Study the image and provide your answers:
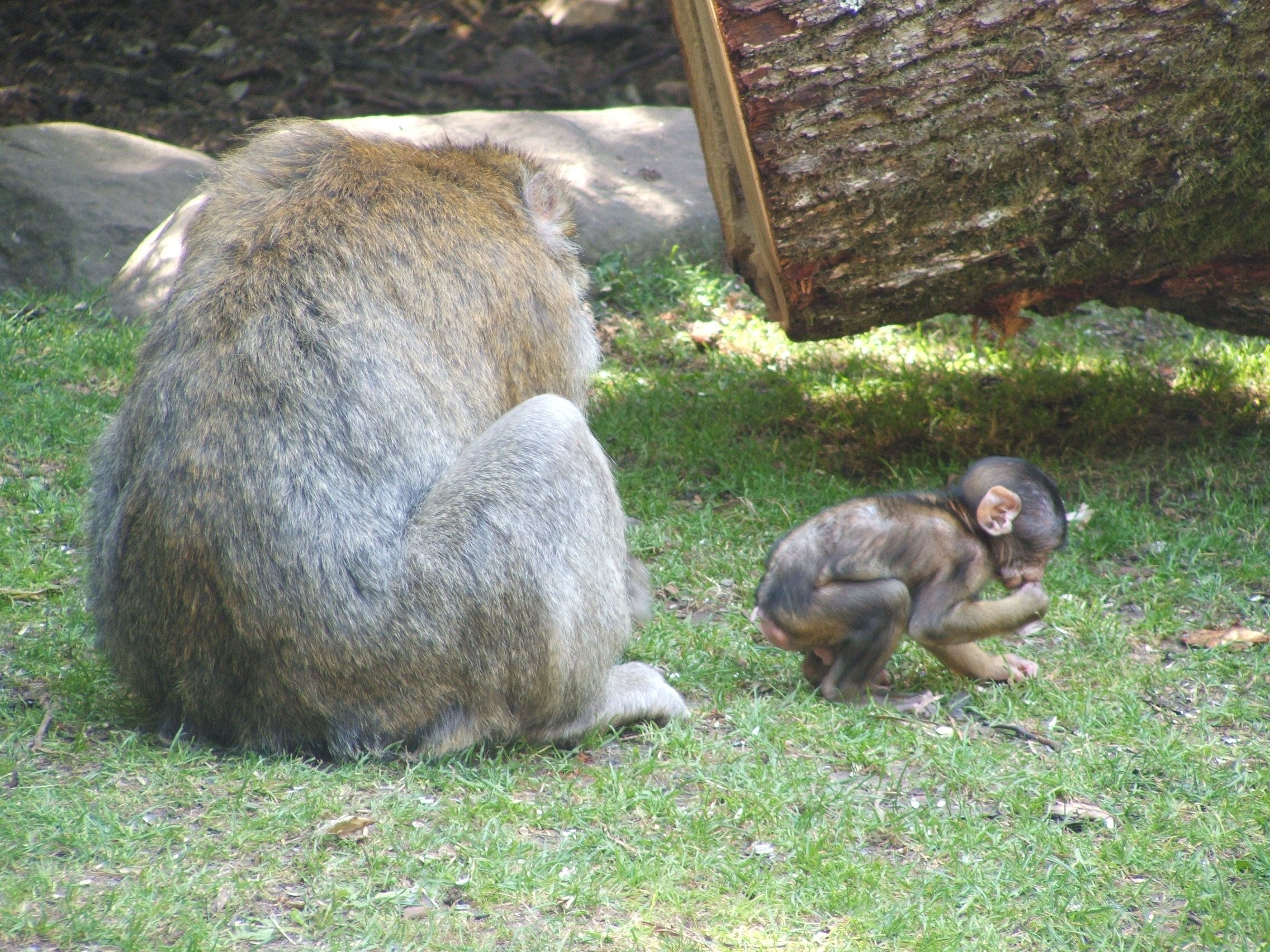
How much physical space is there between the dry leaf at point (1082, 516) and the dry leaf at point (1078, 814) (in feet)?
5.85

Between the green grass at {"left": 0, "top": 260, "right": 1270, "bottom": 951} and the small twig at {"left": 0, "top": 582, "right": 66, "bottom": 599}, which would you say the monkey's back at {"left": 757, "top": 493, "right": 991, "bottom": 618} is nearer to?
the green grass at {"left": 0, "top": 260, "right": 1270, "bottom": 951}

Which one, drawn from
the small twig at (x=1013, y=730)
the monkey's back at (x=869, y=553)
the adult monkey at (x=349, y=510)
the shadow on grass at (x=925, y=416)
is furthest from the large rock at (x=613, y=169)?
the small twig at (x=1013, y=730)

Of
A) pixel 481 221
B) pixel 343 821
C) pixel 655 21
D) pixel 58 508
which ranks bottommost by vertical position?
pixel 343 821

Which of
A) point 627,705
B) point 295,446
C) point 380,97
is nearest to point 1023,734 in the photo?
point 627,705

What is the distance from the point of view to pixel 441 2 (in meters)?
12.0

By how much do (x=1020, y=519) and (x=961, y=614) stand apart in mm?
402

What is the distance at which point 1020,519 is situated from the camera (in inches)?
172

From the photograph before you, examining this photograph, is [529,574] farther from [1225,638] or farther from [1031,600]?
[1225,638]

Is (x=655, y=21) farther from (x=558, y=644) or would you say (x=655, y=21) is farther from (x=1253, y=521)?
(x=558, y=644)

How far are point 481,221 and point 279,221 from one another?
680 millimetres

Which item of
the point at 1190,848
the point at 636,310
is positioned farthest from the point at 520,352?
the point at 636,310

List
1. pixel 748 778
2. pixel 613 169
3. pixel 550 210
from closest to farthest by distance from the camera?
pixel 748 778 → pixel 550 210 → pixel 613 169

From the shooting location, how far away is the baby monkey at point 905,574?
13.9 ft

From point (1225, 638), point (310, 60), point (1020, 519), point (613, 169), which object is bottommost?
point (1225, 638)
